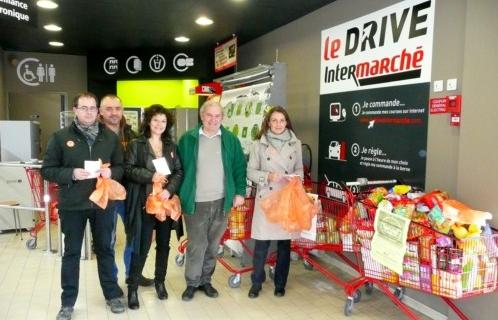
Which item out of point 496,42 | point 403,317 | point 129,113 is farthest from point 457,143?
point 129,113

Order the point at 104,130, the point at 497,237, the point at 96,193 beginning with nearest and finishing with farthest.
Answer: the point at 497,237 < the point at 96,193 < the point at 104,130

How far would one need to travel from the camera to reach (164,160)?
3217 mm

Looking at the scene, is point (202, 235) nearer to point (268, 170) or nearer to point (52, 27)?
point (268, 170)

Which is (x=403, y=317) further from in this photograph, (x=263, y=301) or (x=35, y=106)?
(x=35, y=106)

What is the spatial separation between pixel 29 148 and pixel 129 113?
2.43m

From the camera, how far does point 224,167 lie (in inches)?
137

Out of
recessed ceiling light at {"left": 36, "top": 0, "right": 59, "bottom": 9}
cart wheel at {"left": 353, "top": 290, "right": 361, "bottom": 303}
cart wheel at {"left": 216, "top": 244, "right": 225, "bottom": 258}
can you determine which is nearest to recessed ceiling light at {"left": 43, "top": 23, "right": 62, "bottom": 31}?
recessed ceiling light at {"left": 36, "top": 0, "right": 59, "bottom": 9}

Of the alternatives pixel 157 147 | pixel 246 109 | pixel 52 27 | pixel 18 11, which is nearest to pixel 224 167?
pixel 157 147

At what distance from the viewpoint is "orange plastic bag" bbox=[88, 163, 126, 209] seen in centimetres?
298

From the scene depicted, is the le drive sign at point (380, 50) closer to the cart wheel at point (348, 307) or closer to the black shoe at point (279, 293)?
the cart wheel at point (348, 307)

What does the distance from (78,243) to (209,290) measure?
118 centimetres

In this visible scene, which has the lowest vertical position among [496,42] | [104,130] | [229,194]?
[229,194]

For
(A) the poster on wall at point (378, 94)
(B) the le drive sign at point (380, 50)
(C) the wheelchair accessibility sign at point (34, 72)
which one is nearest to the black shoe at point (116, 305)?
(A) the poster on wall at point (378, 94)

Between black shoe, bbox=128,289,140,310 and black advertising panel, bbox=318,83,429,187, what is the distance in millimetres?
2324
